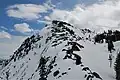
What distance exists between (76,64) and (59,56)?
75.1 ft

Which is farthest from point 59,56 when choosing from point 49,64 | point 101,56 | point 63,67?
point 101,56

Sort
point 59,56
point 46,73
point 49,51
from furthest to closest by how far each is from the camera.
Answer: point 49,51 → point 59,56 → point 46,73

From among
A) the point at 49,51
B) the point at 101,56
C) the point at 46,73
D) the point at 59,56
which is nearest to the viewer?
the point at 46,73

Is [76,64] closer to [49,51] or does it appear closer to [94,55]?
[94,55]

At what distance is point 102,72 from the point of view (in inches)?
5802

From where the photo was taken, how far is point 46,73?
158 meters

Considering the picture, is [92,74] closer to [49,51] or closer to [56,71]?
[56,71]

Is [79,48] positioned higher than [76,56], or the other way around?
[79,48]

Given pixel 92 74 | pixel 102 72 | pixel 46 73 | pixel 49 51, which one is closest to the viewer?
pixel 92 74

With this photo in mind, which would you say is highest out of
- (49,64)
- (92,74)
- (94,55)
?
(94,55)

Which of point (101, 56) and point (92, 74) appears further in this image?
point (101, 56)

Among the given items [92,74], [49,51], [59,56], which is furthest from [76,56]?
[49,51]

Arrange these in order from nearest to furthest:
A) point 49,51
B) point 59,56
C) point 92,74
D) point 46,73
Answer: point 92,74 → point 46,73 → point 59,56 → point 49,51

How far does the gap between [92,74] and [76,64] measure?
47.2 ft
